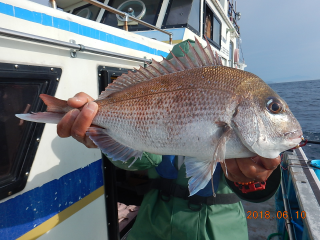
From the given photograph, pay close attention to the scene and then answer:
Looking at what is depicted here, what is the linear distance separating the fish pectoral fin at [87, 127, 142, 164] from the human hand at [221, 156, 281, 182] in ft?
1.96

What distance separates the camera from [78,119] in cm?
137

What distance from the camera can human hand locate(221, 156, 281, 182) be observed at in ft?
3.92

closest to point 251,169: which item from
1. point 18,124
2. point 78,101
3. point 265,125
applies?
point 265,125

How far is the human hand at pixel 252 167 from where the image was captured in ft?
3.92

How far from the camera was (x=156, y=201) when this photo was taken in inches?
69.9

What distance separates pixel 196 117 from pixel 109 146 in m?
0.61

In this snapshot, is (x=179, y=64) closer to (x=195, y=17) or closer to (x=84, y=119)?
(x=84, y=119)

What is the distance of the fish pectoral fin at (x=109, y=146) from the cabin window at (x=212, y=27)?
4.84 metres

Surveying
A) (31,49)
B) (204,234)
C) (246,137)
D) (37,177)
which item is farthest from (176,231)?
(31,49)

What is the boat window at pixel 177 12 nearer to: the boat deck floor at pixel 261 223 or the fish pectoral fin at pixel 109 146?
the fish pectoral fin at pixel 109 146

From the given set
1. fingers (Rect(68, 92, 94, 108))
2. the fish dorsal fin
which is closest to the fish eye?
the fish dorsal fin

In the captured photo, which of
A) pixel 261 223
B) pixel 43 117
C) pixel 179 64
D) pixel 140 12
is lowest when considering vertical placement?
pixel 261 223

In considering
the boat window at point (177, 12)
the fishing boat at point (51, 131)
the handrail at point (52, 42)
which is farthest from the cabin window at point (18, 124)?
the boat window at point (177, 12)

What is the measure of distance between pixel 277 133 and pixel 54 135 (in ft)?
5.00
